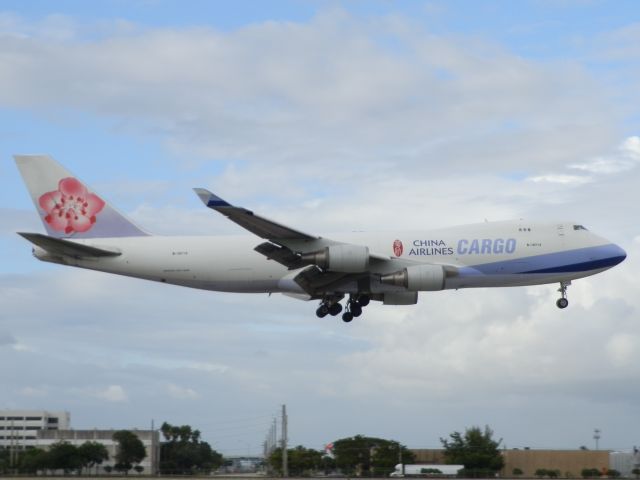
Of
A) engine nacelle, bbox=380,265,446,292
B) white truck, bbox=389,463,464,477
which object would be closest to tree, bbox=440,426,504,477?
white truck, bbox=389,463,464,477

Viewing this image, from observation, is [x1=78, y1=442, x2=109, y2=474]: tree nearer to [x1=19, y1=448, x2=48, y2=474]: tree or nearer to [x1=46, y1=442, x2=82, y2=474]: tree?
[x1=46, y1=442, x2=82, y2=474]: tree

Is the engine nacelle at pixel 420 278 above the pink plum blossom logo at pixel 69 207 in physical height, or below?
below

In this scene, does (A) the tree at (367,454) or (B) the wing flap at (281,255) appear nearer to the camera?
(B) the wing flap at (281,255)

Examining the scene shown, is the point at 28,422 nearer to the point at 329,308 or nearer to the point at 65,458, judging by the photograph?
the point at 65,458

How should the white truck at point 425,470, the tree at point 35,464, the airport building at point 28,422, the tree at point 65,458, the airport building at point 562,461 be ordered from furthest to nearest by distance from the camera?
the airport building at point 28,422
the white truck at point 425,470
the tree at point 65,458
the tree at point 35,464
the airport building at point 562,461

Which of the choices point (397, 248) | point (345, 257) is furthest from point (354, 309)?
point (345, 257)

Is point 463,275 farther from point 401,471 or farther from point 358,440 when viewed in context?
point 358,440

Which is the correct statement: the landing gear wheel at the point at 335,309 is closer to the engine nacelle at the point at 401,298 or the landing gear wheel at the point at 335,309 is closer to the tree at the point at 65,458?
the engine nacelle at the point at 401,298

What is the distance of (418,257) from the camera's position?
2074 inches

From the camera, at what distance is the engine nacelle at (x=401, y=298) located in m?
55.6

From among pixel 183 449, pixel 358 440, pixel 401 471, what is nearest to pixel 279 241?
pixel 401 471

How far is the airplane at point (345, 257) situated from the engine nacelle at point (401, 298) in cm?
6

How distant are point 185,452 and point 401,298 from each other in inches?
2117

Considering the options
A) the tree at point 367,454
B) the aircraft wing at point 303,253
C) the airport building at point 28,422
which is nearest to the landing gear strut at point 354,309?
the aircraft wing at point 303,253
